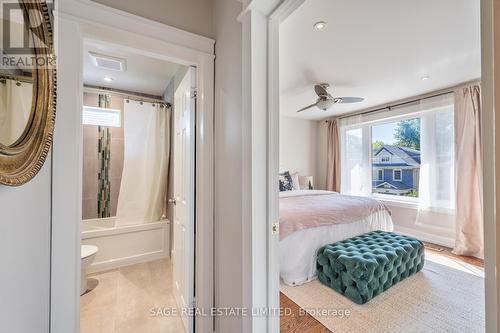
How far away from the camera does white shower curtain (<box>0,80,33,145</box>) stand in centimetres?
67

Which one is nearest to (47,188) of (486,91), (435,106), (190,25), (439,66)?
(190,25)

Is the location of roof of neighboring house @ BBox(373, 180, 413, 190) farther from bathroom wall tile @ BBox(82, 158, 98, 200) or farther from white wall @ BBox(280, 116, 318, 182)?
bathroom wall tile @ BBox(82, 158, 98, 200)

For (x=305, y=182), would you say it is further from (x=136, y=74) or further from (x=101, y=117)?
(x=101, y=117)

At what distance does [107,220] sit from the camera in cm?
339

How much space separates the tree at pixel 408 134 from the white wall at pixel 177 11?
4.18m

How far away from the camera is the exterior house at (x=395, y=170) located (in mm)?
4195

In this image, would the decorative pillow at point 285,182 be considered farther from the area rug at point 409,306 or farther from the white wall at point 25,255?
the white wall at point 25,255

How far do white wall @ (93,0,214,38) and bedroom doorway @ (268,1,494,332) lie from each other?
63cm

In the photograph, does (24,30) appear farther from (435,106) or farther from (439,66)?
(435,106)

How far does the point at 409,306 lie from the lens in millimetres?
2016

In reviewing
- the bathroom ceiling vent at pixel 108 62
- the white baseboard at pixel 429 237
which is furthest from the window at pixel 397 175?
the bathroom ceiling vent at pixel 108 62

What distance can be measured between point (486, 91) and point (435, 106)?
4133 millimetres

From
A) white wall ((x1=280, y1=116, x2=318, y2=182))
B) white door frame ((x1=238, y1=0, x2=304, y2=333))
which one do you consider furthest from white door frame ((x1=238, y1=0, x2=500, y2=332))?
white wall ((x1=280, y1=116, x2=318, y2=182))

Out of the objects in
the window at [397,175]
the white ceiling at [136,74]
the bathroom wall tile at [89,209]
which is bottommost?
the bathroom wall tile at [89,209]
